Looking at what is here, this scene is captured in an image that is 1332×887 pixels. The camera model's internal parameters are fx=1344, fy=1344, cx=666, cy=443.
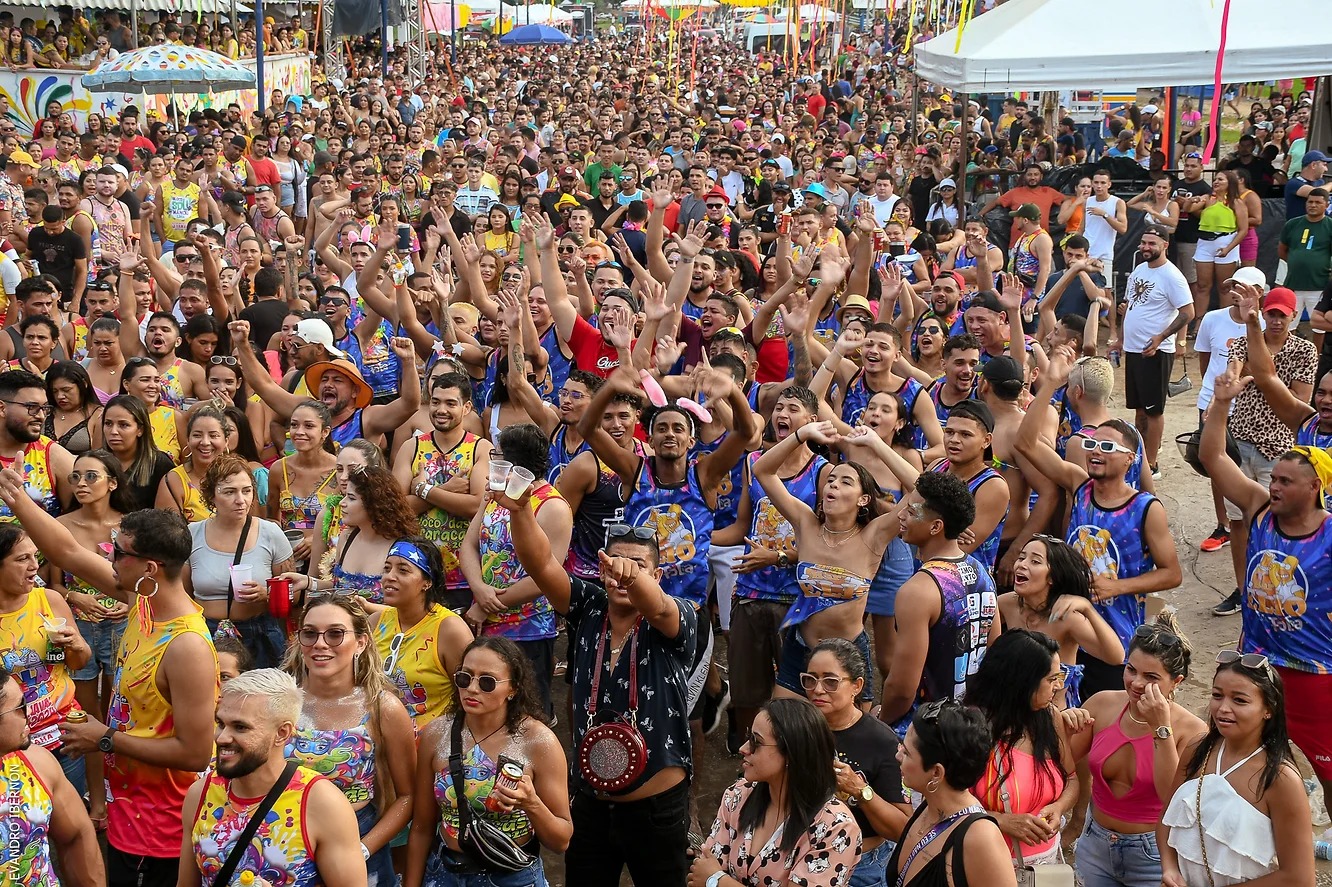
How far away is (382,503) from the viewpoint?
4.91 meters

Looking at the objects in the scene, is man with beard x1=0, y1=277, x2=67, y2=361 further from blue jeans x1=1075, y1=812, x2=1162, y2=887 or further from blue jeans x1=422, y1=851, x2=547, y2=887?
blue jeans x1=1075, y1=812, x2=1162, y2=887

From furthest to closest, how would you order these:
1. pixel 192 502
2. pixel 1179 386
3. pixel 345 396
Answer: pixel 1179 386 → pixel 345 396 → pixel 192 502

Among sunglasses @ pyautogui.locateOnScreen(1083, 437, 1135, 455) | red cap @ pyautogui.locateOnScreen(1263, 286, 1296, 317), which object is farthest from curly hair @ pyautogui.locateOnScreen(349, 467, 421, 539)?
red cap @ pyautogui.locateOnScreen(1263, 286, 1296, 317)

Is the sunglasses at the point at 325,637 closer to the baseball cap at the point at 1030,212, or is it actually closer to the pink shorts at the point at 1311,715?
the pink shorts at the point at 1311,715

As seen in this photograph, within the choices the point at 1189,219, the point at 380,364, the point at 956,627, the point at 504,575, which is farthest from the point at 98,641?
the point at 1189,219

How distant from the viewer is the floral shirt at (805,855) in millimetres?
3457

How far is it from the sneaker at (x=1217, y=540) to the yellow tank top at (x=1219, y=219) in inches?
222

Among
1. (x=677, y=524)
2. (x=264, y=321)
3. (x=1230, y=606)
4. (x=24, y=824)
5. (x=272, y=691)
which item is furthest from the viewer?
(x=264, y=321)

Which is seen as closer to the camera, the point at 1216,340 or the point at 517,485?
the point at 517,485

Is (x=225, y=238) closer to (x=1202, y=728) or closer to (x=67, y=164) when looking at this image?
(x=67, y=164)

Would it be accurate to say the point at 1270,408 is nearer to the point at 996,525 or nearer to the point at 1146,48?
the point at 996,525

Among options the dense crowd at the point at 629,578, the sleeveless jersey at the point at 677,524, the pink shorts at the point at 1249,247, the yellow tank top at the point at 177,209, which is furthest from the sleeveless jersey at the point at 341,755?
the pink shorts at the point at 1249,247

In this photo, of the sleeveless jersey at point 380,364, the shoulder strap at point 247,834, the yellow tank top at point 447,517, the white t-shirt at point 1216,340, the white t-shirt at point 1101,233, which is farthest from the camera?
the white t-shirt at point 1101,233

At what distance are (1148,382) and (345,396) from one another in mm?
5782
